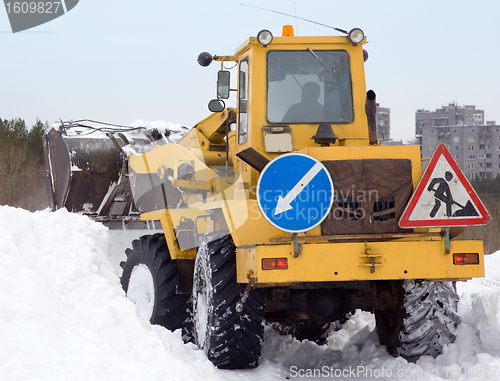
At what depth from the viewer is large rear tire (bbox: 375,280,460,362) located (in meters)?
5.59

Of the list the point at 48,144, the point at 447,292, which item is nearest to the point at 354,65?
the point at 447,292

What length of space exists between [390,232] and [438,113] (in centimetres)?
7382

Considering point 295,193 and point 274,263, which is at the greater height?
point 295,193

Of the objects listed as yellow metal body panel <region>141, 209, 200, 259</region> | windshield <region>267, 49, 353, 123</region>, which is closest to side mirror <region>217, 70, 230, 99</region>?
windshield <region>267, 49, 353, 123</region>

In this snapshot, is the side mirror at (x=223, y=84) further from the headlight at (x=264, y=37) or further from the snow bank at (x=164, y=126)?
the snow bank at (x=164, y=126)

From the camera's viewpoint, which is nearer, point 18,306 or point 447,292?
point 18,306

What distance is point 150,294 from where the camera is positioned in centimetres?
698

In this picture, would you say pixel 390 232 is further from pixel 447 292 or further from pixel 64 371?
pixel 64 371

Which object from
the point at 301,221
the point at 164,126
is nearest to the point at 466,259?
the point at 301,221

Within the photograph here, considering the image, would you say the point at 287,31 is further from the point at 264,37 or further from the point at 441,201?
the point at 441,201

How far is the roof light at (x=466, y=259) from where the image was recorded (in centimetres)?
492

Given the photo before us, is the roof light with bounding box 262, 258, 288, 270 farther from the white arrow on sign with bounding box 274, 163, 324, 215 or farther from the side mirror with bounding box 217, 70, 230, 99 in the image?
the side mirror with bounding box 217, 70, 230, 99

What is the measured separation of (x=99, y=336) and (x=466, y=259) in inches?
110

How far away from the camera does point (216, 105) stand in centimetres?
641
